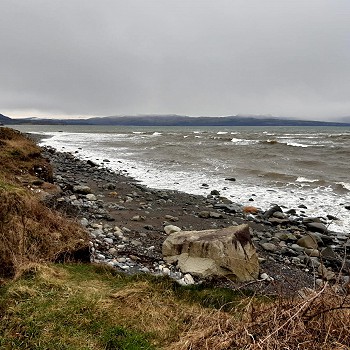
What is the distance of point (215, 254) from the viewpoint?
6664mm

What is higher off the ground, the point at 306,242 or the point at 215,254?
the point at 215,254

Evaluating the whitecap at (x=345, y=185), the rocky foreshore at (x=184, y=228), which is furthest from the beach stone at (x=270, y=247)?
the whitecap at (x=345, y=185)

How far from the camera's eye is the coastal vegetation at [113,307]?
9.57 feet

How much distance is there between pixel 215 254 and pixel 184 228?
3.89 m

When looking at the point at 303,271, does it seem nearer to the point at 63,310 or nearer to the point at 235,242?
the point at 235,242

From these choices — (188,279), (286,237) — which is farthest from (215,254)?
(286,237)

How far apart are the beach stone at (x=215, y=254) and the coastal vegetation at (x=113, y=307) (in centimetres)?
95

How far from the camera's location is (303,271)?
8.14 metres

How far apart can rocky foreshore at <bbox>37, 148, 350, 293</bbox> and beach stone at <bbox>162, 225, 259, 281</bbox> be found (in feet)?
0.66

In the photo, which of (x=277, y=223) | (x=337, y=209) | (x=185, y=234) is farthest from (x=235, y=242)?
(x=337, y=209)

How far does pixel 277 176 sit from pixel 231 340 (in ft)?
61.6

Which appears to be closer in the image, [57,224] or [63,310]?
[63,310]

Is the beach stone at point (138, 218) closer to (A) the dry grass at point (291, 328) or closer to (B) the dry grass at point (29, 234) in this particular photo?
(B) the dry grass at point (29, 234)

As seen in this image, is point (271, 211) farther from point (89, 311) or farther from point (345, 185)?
point (89, 311)
